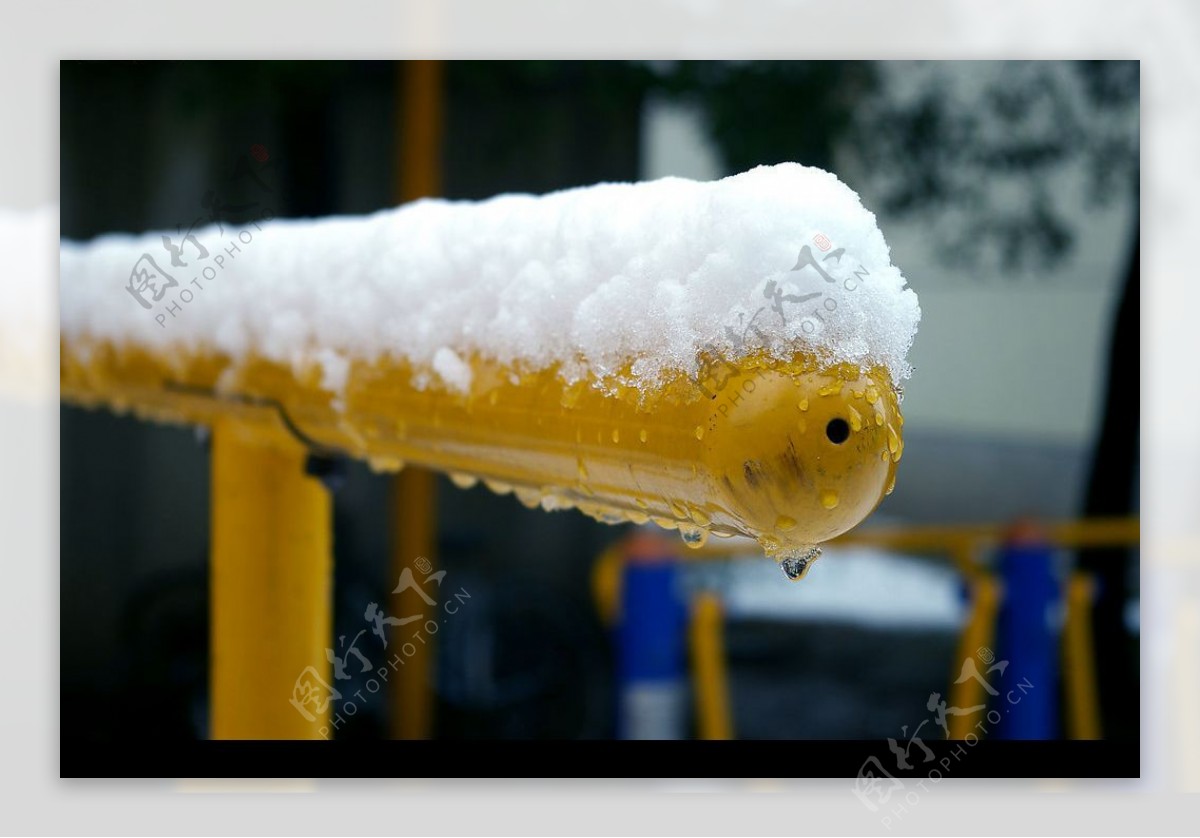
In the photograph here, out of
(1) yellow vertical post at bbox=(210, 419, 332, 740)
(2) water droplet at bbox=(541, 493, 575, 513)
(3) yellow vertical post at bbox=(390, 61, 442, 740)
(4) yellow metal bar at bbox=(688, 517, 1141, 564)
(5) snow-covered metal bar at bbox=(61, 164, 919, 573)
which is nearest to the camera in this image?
(5) snow-covered metal bar at bbox=(61, 164, 919, 573)

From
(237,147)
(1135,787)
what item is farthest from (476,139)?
(1135,787)

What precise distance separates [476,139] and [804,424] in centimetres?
283

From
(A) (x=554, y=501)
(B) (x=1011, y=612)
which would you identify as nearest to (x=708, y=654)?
(B) (x=1011, y=612)

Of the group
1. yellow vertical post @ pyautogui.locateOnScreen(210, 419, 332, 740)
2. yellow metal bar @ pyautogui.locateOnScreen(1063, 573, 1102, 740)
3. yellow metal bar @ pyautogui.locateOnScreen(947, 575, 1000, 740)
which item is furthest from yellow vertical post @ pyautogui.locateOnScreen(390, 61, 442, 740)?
yellow vertical post @ pyautogui.locateOnScreen(210, 419, 332, 740)

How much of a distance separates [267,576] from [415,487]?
6.50 feet

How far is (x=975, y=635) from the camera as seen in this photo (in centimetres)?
240

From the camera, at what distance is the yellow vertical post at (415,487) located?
2641mm

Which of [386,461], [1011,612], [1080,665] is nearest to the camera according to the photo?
[386,461]

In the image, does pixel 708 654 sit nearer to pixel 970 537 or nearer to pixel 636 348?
pixel 970 537

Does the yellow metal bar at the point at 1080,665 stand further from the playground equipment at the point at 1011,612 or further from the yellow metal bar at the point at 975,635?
the yellow metal bar at the point at 975,635

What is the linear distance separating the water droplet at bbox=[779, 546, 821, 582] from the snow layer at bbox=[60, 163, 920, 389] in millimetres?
64

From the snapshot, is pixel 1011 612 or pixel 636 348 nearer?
pixel 636 348

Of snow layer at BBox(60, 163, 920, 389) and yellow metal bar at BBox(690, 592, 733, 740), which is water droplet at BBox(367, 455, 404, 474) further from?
yellow metal bar at BBox(690, 592, 733, 740)

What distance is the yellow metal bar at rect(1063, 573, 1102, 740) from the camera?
2689mm
